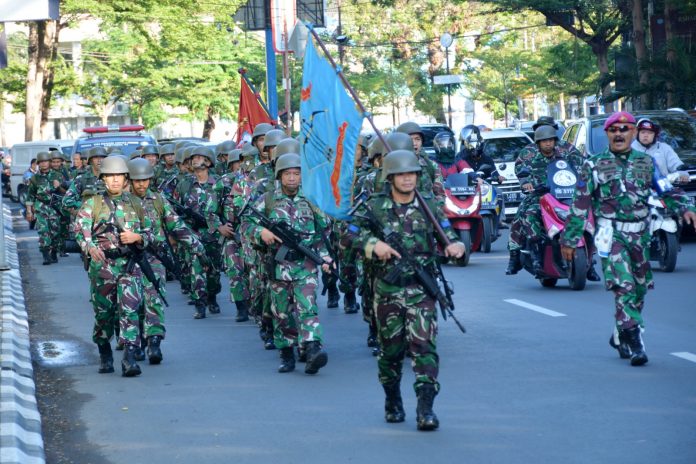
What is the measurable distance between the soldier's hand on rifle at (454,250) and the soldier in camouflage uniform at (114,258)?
325 centimetres

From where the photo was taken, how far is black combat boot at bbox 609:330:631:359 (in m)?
9.18

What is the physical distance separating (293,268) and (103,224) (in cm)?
153

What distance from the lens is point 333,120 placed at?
28.0 ft

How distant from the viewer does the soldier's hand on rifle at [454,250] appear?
7285mm

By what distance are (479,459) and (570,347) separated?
3565 mm

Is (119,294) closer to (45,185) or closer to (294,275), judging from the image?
(294,275)

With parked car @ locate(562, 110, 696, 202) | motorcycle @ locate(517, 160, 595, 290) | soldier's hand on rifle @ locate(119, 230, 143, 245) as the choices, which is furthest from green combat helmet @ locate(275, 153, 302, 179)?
parked car @ locate(562, 110, 696, 202)

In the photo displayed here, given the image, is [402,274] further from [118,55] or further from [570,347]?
[118,55]

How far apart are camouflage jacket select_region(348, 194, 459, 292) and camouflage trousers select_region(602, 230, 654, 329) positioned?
6.80 ft

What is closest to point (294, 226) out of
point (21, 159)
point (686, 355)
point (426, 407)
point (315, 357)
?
point (315, 357)

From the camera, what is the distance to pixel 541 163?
45.2 feet

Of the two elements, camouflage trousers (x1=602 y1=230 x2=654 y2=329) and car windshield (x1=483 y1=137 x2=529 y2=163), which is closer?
camouflage trousers (x1=602 y1=230 x2=654 y2=329)

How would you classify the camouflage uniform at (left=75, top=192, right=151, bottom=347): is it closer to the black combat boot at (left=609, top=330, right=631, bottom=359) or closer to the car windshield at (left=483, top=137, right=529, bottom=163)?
the black combat boot at (left=609, top=330, right=631, bottom=359)

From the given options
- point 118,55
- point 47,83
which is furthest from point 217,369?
point 118,55
